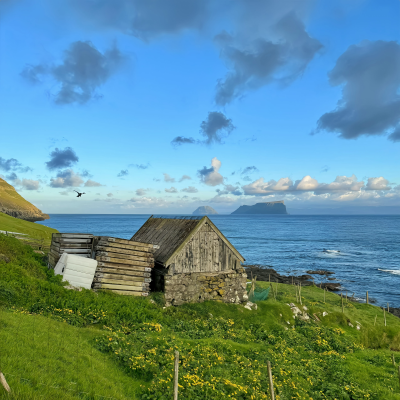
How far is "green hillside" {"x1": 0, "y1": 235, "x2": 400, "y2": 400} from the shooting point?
8.95 meters

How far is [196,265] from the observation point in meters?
21.9

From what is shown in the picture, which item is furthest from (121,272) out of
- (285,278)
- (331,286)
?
(331,286)

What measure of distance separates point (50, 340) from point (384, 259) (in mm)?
81970

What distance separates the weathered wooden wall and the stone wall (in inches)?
15.9

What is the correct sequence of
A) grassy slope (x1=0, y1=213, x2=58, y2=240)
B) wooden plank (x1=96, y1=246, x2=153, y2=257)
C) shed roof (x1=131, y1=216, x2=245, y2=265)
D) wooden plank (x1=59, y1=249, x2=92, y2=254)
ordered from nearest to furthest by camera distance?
wooden plank (x1=96, y1=246, x2=153, y2=257) → wooden plank (x1=59, y1=249, x2=92, y2=254) → shed roof (x1=131, y1=216, x2=245, y2=265) → grassy slope (x1=0, y1=213, x2=58, y2=240)

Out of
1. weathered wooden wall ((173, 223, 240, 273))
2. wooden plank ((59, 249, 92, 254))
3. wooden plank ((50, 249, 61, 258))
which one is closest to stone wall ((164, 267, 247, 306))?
weathered wooden wall ((173, 223, 240, 273))

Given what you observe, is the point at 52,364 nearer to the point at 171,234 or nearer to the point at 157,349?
the point at 157,349

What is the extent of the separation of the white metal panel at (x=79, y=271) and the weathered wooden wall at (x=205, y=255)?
5.64 metres

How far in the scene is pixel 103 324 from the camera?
14711 mm

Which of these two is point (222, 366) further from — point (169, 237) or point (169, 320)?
point (169, 237)

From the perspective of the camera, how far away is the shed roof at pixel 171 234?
21.4 meters

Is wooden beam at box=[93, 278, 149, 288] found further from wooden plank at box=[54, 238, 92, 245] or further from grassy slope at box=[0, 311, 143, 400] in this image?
grassy slope at box=[0, 311, 143, 400]

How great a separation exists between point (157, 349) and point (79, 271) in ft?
28.0

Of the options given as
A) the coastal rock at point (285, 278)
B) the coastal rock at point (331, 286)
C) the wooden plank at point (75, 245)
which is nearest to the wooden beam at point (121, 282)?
the wooden plank at point (75, 245)
